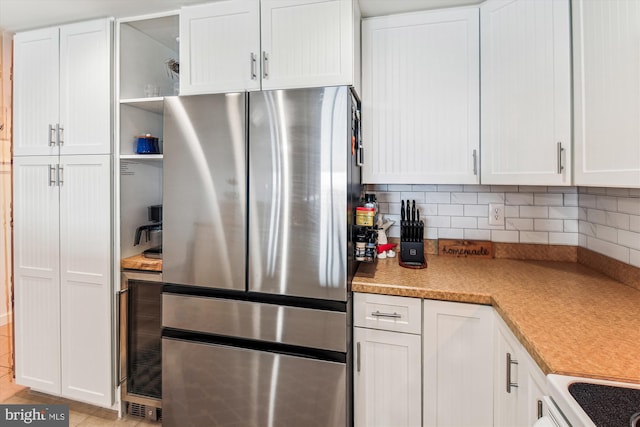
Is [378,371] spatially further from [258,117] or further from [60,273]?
[60,273]

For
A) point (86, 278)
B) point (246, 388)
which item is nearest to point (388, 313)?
point (246, 388)

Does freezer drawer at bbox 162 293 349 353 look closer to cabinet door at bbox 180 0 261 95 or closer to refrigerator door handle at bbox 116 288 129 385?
refrigerator door handle at bbox 116 288 129 385

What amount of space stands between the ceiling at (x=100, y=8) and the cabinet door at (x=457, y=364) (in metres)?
1.60

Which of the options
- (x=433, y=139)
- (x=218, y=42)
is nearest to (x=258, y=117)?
(x=218, y=42)

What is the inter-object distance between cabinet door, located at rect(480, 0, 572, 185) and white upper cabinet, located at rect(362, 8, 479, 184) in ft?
0.27

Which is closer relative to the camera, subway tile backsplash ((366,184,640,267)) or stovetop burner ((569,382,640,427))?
stovetop burner ((569,382,640,427))

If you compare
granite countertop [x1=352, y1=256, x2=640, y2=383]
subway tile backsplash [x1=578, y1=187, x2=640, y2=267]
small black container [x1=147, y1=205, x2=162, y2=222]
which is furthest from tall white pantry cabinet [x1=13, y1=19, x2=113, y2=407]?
subway tile backsplash [x1=578, y1=187, x2=640, y2=267]

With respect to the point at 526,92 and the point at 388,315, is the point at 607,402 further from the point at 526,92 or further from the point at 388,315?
the point at 526,92

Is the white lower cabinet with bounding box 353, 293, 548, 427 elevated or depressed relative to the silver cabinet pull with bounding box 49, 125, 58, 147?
depressed

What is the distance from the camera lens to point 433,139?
187 cm

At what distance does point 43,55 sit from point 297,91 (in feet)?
5.75

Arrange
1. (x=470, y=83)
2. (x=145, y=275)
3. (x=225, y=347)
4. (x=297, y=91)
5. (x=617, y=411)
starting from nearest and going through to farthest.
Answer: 1. (x=617, y=411)
2. (x=297, y=91)
3. (x=225, y=347)
4. (x=470, y=83)
5. (x=145, y=275)

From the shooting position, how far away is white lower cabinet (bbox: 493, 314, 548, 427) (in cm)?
104

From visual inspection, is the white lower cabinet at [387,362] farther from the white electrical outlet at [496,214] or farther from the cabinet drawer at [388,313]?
the white electrical outlet at [496,214]
